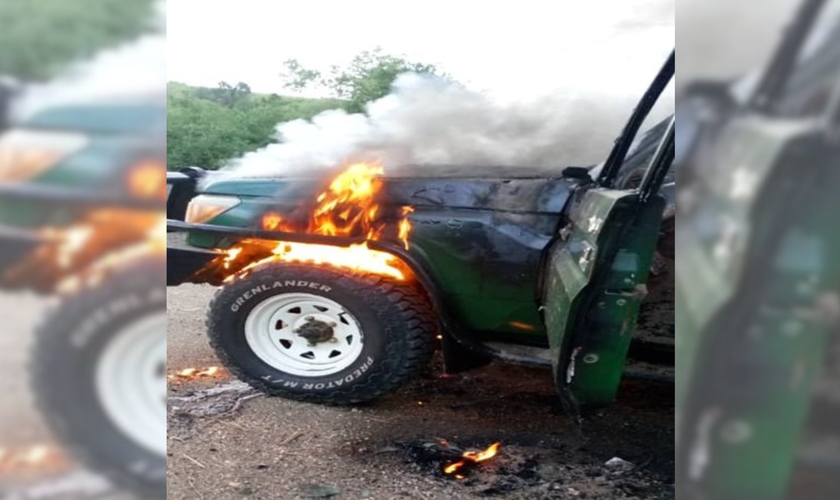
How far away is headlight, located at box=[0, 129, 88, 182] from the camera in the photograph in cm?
121

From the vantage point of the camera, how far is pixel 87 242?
1.24m

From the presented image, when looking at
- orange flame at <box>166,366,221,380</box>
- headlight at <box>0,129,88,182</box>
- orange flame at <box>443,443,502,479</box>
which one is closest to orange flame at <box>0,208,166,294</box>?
headlight at <box>0,129,88,182</box>

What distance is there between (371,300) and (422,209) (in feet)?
1.72

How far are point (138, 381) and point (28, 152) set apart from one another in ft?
1.53

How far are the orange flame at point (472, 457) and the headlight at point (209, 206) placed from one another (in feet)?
5.91

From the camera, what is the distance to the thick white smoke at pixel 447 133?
3.73 meters

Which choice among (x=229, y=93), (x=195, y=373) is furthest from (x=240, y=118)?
(x=195, y=373)

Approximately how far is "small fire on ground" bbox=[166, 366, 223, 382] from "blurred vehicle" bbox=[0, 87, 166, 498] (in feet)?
8.98

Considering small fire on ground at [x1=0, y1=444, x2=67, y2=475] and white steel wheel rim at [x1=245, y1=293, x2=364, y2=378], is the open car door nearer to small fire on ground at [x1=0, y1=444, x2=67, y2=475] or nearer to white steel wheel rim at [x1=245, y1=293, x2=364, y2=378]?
white steel wheel rim at [x1=245, y1=293, x2=364, y2=378]

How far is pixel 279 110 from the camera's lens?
3.93 meters

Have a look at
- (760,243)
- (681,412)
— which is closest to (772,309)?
(760,243)

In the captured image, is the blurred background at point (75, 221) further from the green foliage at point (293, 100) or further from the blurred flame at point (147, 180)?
the green foliage at point (293, 100)

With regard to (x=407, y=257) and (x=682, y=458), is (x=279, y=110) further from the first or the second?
(x=682, y=458)

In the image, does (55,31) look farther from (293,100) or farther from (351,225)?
(293,100)
